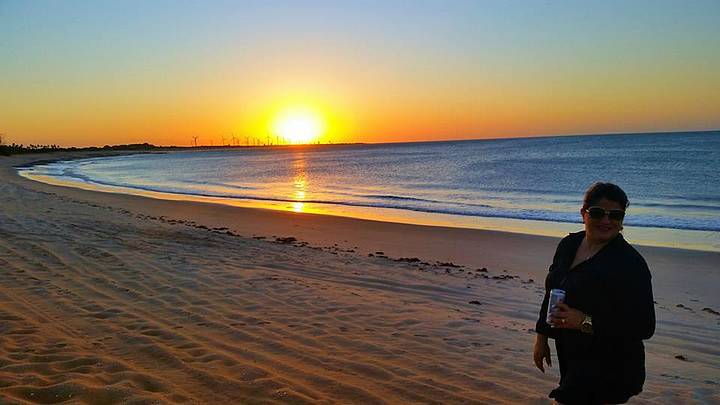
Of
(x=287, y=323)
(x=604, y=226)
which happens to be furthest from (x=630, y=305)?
(x=287, y=323)

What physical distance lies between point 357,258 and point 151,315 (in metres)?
5.18

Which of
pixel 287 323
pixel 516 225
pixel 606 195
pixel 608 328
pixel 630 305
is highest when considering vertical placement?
pixel 606 195

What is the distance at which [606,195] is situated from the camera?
2.62 metres

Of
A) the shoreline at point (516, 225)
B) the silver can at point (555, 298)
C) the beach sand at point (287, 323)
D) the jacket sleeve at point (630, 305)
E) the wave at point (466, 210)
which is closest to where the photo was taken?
the jacket sleeve at point (630, 305)

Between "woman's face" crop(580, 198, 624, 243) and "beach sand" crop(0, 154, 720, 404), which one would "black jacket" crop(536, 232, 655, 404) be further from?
"beach sand" crop(0, 154, 720, 404)

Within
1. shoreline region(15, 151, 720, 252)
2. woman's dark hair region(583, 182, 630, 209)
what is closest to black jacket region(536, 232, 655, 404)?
woman's dark hair region(583, 182, 630, 209)

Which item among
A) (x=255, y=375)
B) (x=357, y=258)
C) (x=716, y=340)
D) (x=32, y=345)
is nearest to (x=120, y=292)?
(x=32, y=345)

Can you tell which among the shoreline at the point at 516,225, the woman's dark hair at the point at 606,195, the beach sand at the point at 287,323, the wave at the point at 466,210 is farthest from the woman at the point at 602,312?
the wave at the point at 466,210

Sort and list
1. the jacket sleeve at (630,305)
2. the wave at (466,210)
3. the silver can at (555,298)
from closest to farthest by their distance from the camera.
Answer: the jacket sleeve at (630,305)
the silver can at (555,298)
the wave at (466,210)

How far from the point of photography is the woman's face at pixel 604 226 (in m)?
2.55

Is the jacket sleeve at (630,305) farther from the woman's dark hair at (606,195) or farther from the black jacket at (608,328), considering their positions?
the woman's dark hair at (606,195)

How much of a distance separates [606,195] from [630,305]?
0.57 m

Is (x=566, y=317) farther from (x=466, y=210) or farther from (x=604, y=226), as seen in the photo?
(x=466, y=210)

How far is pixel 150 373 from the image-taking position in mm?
4336
